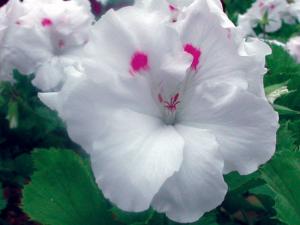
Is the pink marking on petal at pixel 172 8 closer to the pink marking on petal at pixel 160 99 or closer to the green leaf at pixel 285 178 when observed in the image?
the pink marking on petal at pixel 160 99

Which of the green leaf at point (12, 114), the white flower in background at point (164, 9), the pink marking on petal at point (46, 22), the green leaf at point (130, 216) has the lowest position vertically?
the green leaf at point (12, 114)

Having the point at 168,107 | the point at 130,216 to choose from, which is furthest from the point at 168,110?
the point at 130,216


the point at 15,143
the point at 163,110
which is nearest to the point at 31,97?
the point at 15,143

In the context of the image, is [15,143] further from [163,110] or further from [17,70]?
[163,110]

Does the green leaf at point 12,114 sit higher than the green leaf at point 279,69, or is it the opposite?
the green leaf at point 279,69

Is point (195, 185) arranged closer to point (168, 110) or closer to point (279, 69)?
point (168, 110)

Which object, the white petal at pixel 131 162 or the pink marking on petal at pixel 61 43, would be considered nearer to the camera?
the white petal at pixel 131 162

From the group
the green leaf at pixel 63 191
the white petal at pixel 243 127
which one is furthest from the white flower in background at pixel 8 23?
the white petal at pixel 243 127

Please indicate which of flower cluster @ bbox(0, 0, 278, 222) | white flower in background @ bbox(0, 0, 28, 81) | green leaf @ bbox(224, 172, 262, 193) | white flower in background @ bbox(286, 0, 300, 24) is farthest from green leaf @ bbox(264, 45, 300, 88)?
white flower in background @ bbox(286, 0, 300, 24)

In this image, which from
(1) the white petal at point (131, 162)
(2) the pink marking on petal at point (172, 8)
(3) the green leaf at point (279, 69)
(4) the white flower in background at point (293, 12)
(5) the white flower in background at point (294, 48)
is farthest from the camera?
(4) the white flower in background at point (293, 12)
